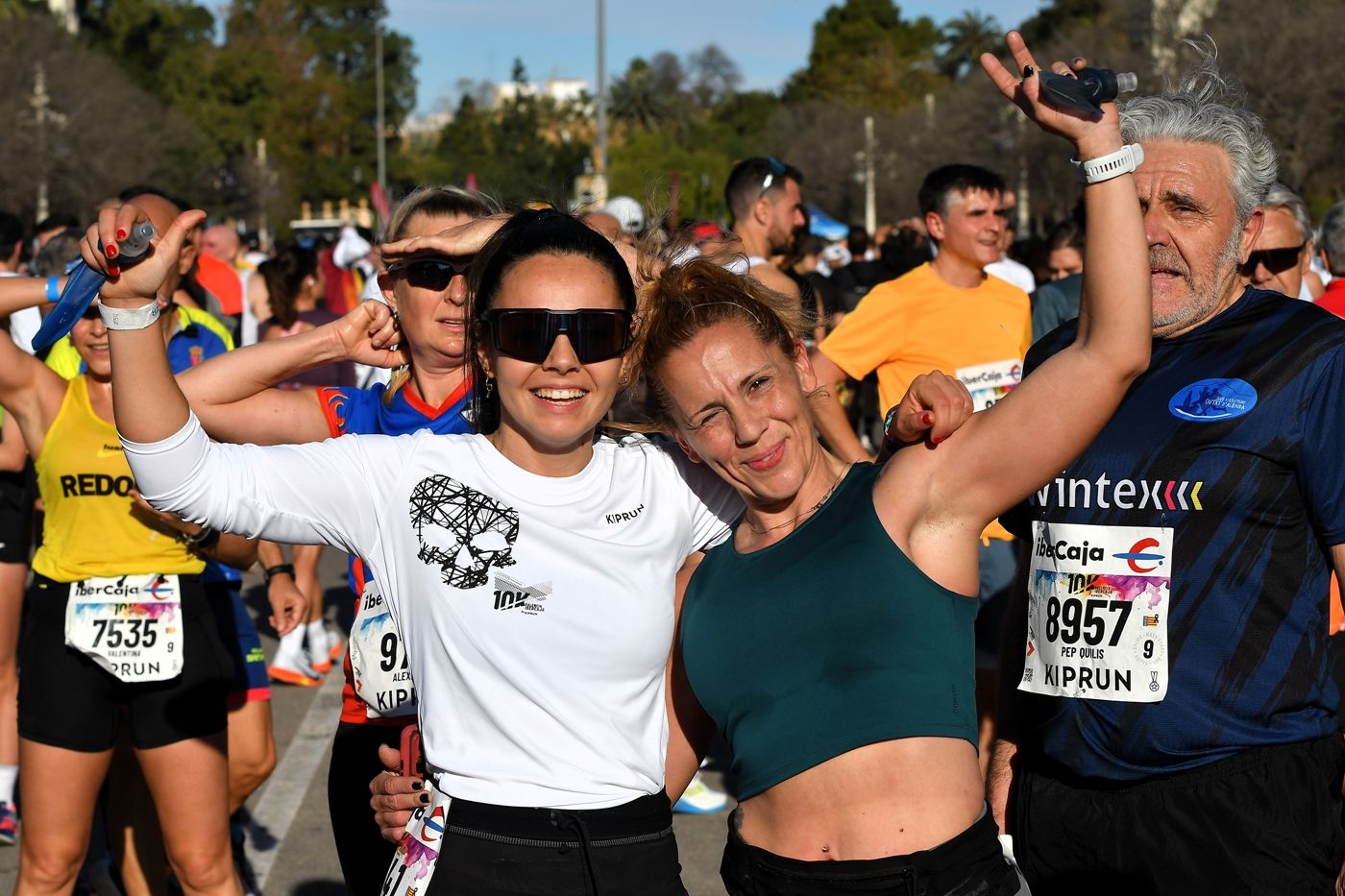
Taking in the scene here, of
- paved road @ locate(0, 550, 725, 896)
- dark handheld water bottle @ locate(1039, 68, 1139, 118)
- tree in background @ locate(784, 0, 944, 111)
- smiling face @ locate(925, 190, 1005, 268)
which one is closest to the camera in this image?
dark handheld water bottle @ locate(1039, 68, 1139, 118)

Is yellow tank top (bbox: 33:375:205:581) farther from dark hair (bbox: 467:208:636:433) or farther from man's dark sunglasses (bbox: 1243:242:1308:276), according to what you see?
man's dark sunglasses (bbox: 1243:242:1308:276)

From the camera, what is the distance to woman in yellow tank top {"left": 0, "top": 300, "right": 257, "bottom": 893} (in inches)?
171

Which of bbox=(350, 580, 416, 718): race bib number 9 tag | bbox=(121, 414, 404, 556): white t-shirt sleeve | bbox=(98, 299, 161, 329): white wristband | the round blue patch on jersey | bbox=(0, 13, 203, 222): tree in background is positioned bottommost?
bbox=(350, 580, 416, 718): race bib number 9 tag

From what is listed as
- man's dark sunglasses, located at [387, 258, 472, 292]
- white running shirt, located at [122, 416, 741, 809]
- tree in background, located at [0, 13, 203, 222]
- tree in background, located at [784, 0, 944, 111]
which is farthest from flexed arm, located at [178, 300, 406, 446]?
tree in background, located at [784, 0, 944, 111]

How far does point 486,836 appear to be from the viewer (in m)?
2.66

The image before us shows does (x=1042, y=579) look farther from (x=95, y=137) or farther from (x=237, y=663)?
(x=95, y=137)

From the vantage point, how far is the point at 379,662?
3332mm

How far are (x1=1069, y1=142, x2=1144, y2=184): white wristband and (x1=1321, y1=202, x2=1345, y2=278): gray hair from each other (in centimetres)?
384

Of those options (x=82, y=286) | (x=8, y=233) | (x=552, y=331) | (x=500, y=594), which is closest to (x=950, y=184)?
(x=552, y=331)

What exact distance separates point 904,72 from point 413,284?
8183cm

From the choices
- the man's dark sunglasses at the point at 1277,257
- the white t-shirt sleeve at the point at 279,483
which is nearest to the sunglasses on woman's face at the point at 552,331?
Answer: the white t-shirt sleeve at the point at 279,483

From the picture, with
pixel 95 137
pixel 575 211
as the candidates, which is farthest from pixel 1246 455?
pixel 95 137

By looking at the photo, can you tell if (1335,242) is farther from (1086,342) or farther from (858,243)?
(858,243)

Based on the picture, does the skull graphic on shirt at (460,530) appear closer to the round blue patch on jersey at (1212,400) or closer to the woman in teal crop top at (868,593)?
the woman in teal crop top at (868,593)
